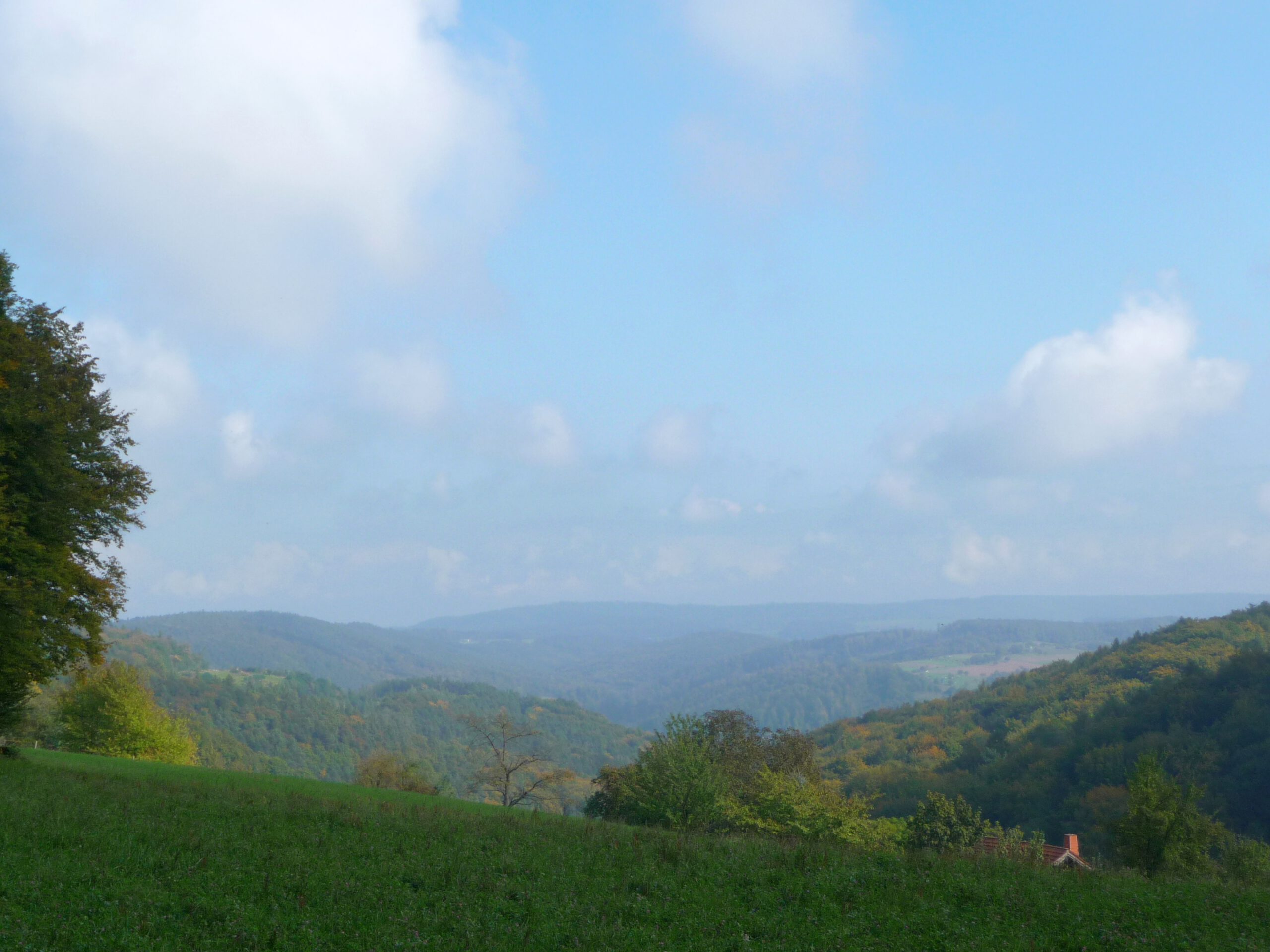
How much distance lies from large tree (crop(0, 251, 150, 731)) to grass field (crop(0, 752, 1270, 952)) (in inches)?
249

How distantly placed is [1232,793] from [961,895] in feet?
360

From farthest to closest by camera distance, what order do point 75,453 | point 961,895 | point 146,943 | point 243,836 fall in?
point 75,453 → point 243,836 → point 961,895 → point 146,943

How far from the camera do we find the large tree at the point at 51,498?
22562mm

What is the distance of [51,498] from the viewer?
24.1m

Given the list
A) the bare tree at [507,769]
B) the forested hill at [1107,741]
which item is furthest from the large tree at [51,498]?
the forested hill at [1107,741]

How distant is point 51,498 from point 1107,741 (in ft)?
461

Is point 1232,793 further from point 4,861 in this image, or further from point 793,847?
point 4,861

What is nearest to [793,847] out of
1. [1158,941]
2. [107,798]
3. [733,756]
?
[1158,941]

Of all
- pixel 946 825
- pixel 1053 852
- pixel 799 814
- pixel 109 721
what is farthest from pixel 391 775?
pixel 1053 852

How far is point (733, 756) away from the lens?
174 feet

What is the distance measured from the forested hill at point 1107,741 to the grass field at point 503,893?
6389cm

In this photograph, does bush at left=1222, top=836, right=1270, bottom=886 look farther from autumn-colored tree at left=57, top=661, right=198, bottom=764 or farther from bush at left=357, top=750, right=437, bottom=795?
autumn-colored tree at left=57, top=661, right=198, bottom=764

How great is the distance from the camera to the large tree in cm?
2256

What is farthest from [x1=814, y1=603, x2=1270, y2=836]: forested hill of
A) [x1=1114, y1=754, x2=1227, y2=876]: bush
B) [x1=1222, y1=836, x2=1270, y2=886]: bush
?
[x1=1114, y1=754, x2=1227, y2=876]: bush
